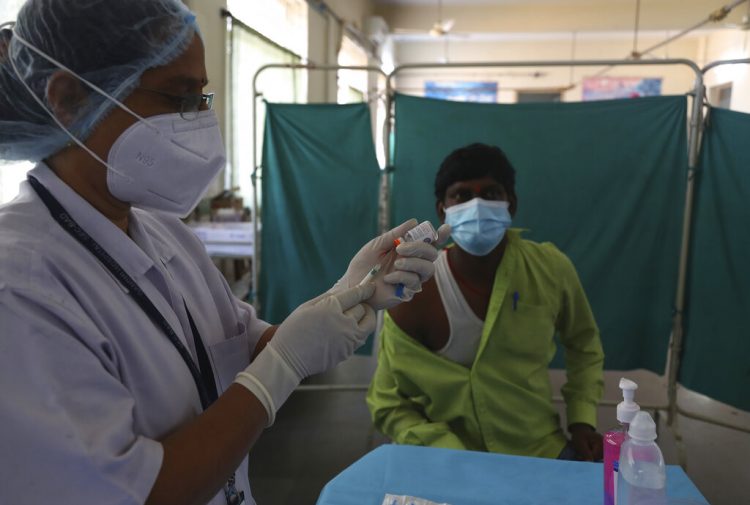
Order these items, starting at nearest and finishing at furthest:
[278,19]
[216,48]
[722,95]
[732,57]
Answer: [216,48], [278,19], [732,57], [722,95]

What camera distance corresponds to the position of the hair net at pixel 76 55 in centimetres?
75

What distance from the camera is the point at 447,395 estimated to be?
1.45m

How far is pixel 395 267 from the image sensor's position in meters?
1.04

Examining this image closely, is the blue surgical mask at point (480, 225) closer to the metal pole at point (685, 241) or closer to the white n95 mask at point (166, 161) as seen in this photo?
the white n95 mask at point (166, 161)

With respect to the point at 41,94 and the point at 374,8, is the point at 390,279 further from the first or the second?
the point at 374,8

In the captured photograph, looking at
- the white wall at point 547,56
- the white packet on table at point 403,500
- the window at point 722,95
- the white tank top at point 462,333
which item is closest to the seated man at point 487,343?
the white tank top at point 462,333

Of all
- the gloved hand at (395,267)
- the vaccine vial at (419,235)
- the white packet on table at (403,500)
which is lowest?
the white packet on table at (403,500)

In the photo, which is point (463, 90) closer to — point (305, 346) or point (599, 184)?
point (599, 184)

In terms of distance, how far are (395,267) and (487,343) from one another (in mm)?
550

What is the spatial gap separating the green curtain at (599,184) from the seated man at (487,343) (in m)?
1.01

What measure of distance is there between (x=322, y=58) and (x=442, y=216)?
5.15 meters

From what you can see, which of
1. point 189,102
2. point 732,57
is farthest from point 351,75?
point 189,102

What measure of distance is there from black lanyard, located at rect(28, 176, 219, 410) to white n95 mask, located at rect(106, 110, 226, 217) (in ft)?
0.27

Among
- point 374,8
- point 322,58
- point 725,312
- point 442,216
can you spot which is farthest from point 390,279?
point 374,8
